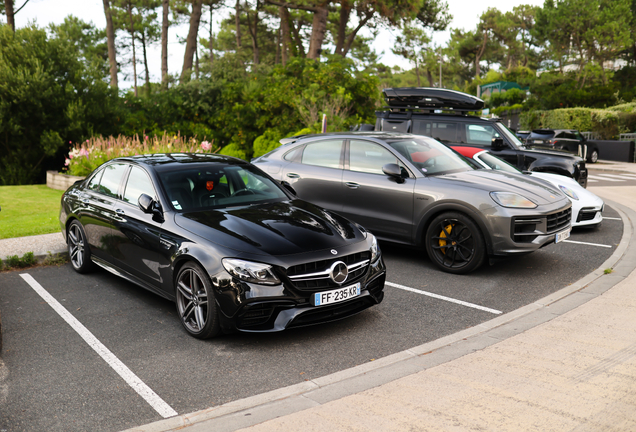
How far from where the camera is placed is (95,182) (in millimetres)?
6746

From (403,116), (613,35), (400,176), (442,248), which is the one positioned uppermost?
(613,35)

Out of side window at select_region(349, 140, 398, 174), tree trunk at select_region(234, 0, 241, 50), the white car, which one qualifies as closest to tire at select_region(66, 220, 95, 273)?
side window at select_region(349, 140, 398, 174)

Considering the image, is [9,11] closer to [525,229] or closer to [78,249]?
[78,249]

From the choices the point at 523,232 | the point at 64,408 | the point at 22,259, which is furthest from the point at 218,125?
the point at 64,408

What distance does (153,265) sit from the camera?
5.30 m

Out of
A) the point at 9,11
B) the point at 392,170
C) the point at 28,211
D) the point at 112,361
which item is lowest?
the point at 112,361

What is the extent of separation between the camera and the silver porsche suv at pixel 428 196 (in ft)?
21.1

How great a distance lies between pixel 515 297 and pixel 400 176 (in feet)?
6.91

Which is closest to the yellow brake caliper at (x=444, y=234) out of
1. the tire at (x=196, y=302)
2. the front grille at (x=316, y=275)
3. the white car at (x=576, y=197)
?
the front grille at (x=316, y=275)

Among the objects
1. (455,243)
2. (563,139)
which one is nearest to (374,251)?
(455,243)

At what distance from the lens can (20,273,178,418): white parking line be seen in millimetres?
3684

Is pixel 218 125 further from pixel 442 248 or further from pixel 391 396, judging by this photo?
pixel 391 396

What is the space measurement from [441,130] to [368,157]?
14.5 ft

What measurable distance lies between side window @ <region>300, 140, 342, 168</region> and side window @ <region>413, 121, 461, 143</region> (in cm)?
397
